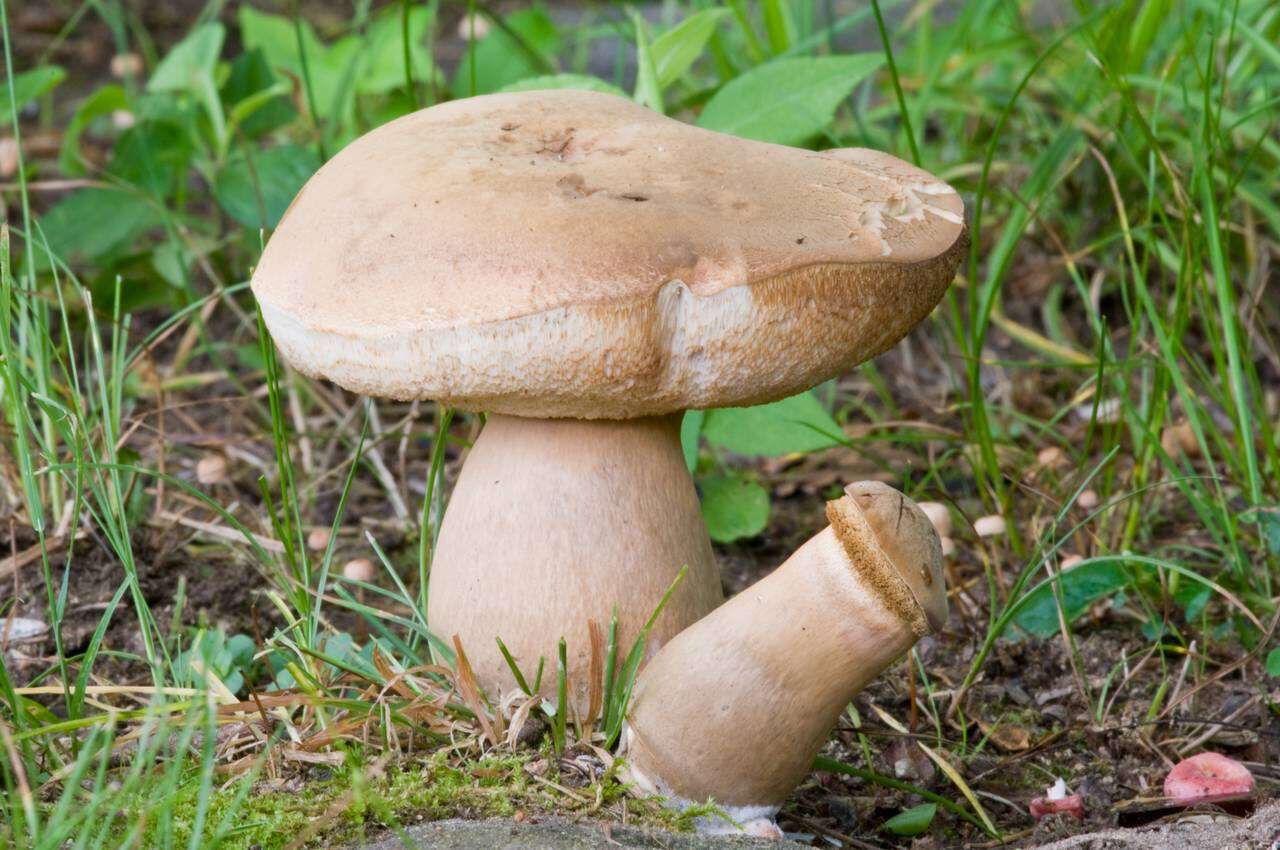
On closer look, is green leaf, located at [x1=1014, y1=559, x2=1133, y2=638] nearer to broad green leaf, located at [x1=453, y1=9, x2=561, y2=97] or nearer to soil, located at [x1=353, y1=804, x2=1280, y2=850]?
soil, located at [x1=353, y1=804, x2=1280, y2=850]

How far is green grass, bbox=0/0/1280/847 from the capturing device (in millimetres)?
1761

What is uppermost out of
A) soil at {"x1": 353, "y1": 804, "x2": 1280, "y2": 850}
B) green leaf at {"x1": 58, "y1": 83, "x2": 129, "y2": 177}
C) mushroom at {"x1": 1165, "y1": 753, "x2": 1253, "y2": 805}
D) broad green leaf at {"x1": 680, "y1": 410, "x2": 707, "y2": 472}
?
green leaf at {"x1": 58, "y1": 83, "x2": 129, "y2": 177}

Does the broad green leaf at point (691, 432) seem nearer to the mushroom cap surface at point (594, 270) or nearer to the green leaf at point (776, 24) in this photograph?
the mushroom cap surface at point (594, 270)

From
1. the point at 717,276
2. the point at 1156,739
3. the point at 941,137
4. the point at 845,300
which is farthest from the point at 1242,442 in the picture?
the point at 941,137

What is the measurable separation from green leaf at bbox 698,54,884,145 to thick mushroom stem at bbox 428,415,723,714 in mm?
798

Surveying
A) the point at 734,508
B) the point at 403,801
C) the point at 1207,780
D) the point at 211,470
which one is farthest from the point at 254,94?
the point at 1207,780

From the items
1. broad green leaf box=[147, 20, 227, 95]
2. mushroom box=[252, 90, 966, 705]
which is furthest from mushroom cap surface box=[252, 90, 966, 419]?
broad green leaf box=[147, 20, 227, 95]

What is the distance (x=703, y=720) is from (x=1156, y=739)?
87 centimetres

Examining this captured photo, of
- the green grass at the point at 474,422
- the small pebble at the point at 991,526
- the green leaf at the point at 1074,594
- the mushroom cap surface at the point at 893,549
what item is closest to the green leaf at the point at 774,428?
the green grass at the point at 474,422

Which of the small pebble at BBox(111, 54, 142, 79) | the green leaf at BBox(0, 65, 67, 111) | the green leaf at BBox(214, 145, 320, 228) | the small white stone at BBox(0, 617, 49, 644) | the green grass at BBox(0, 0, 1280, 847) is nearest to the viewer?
the green grass at BBox(0, 0, 1280, 847)

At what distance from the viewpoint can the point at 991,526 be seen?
2527 millimetres

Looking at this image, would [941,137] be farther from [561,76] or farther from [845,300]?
[845,300]

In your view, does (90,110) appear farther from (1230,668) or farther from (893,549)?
(1230,668)

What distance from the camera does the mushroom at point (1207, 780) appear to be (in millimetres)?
1848
